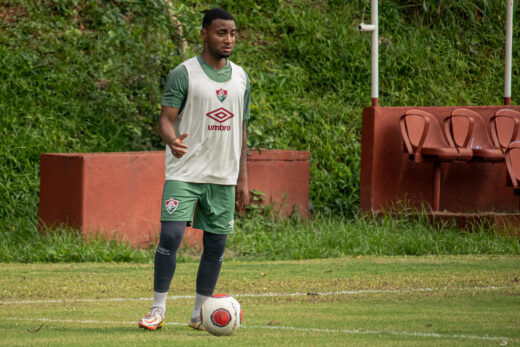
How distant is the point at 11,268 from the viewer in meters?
9.56

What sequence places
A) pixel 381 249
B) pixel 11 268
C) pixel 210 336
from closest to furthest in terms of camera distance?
pixel 210 336
pixel 11 268
pixel 381 249

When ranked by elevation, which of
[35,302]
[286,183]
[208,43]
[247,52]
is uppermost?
[247,52]

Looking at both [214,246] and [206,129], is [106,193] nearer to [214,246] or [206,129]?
[214,246]

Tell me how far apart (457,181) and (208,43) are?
8.16 metres

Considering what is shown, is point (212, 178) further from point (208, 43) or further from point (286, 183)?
point (286, 183)

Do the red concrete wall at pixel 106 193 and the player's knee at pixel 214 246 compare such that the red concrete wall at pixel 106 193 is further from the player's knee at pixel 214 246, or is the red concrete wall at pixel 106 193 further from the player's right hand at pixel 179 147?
the player's right hand at pixel 179 147

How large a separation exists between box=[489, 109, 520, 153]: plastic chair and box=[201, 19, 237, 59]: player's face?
26.1 feet

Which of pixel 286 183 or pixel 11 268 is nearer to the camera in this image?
pixel 11 268

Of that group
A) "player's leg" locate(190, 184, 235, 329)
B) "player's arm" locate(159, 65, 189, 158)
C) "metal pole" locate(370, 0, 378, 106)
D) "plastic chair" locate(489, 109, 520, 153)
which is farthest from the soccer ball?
"plastic chair" locate(489, 109, 520, 153)

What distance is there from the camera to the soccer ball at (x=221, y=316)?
5.71 meters

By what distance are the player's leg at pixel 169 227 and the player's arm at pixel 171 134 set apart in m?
0.27

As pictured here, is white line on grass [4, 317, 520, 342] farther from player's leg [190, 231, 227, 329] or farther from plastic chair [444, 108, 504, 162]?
plastic chair [444, 108, 504, 162]

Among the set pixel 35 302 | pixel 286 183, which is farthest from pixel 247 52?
pixel 35 302

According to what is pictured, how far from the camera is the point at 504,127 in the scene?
43.7 ft
